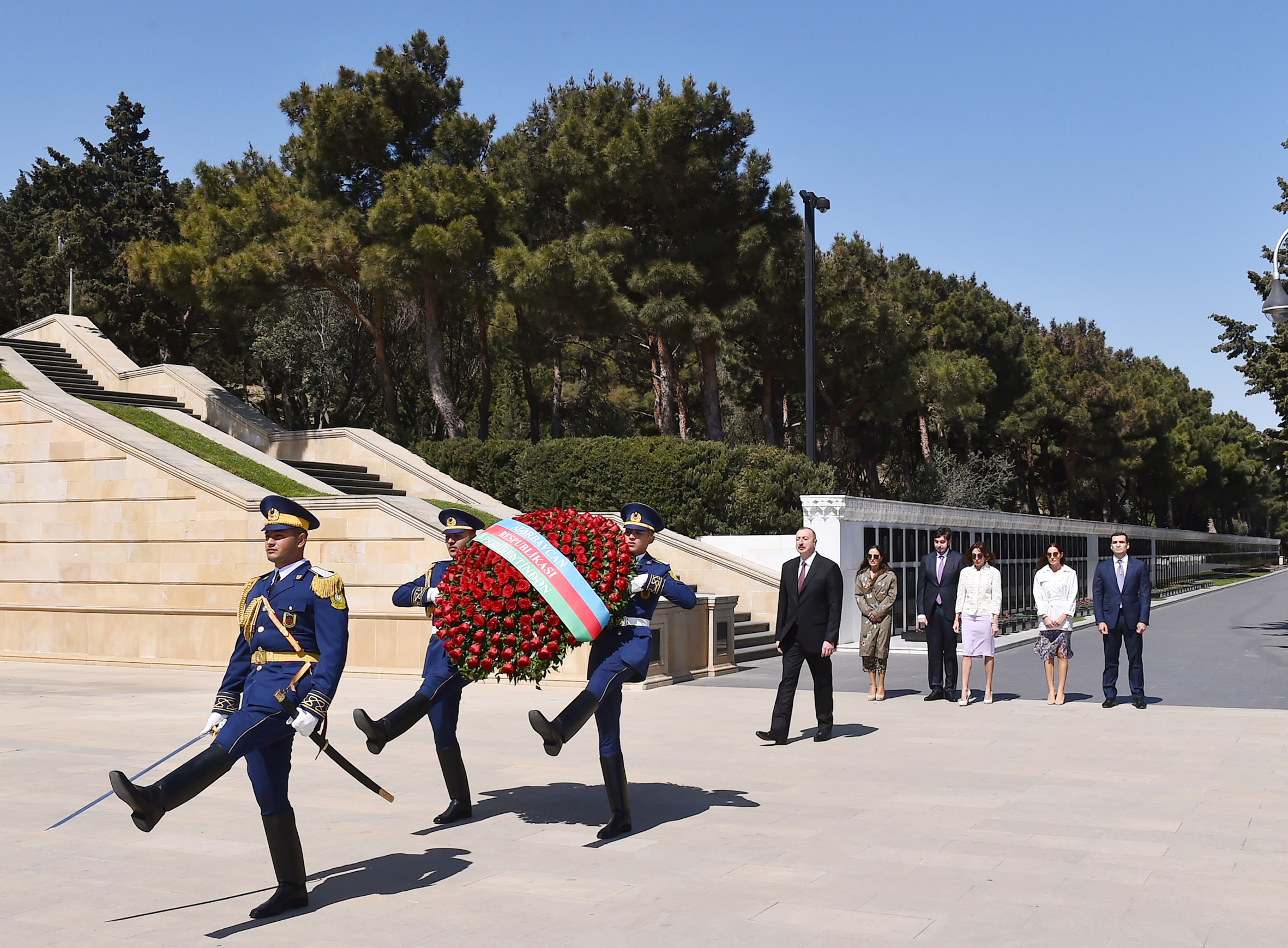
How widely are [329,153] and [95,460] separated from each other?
483 inches

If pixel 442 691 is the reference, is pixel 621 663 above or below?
above

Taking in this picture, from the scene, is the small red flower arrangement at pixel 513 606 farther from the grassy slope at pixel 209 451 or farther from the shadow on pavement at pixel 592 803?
the grassy slope at pixel 209 451

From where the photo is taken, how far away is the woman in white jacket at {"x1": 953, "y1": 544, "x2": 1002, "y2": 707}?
44.0ft

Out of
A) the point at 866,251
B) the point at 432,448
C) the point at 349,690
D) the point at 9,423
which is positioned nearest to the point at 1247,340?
the point at 866,251

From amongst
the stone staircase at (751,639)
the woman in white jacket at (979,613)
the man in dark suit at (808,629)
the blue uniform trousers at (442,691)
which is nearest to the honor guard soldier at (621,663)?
the blue uniform trousers at (442,691)

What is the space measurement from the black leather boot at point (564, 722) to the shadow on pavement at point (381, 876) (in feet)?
2.42

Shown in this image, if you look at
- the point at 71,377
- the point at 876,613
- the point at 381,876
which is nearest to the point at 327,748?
the point at 381,876

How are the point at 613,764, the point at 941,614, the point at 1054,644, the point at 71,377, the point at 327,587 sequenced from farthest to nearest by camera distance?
1. the point at 71,377
2. the point at 941,614
3. the point at 1054,644
4. the point at 613,764
5. the point at 327,587

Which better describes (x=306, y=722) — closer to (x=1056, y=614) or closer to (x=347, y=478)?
(x=1056, y=614)

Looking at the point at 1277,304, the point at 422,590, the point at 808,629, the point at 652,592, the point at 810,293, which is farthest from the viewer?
the point at 810,293

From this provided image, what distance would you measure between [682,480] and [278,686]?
1817 centimetres

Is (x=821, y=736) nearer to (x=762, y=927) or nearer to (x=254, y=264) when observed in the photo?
(x=762, y=927)

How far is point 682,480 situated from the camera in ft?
77.5

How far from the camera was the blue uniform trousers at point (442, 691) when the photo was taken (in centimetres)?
736
